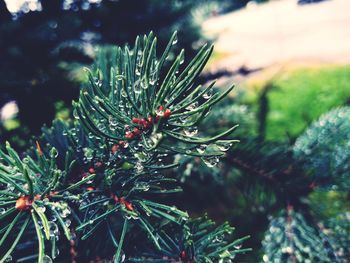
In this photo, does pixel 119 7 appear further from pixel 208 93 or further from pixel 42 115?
pixel 208 93

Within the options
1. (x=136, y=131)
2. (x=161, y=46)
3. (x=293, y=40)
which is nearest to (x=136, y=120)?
(x=136, y=131)

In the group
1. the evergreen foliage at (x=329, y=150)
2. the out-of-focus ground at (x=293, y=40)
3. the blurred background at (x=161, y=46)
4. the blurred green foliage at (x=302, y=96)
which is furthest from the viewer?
the out-of-focus ground at (x=293, y=40)

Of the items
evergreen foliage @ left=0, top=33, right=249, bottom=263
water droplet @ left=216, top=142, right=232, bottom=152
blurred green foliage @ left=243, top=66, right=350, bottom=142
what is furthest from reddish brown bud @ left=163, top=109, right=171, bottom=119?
blurred green foliage @ left=243, top=66, right=350, bottom=142

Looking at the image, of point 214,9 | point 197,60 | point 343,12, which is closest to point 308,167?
point 197,60

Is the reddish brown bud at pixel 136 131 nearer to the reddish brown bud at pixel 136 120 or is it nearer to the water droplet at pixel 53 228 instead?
the reddish brown bud at pixel 136 120

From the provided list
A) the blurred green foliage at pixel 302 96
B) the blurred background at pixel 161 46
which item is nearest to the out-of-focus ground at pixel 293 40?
the blurred green foliage at pixel 302 96

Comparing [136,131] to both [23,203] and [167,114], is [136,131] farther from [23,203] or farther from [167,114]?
[23,203]

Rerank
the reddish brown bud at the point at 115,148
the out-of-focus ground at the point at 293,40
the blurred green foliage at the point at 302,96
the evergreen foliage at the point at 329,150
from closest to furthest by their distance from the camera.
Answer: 1. the reddish brown bud at the point at 115,148
2. the evergreen foliage at the point at 329,150
3. the blurred green foliage at the point at 302,96
4. the out-of-focus ground at the point at 293,40
